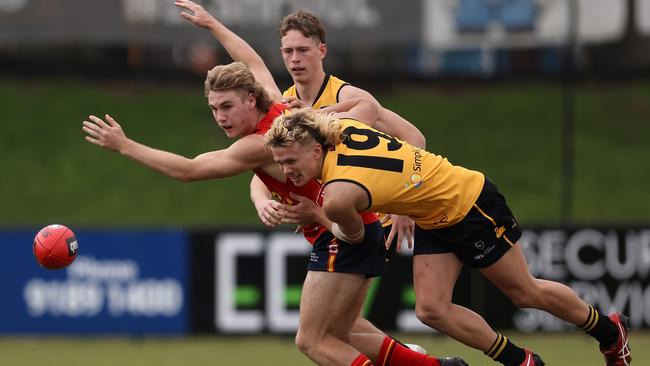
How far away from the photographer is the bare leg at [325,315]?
26.3 feet

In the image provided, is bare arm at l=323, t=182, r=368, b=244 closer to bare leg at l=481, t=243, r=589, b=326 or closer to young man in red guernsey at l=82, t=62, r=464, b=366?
young man in red guernsey at l=82, t=62, r=464, b=366

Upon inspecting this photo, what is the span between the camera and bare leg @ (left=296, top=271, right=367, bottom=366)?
26.3 ft

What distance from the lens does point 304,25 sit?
8.66 meters

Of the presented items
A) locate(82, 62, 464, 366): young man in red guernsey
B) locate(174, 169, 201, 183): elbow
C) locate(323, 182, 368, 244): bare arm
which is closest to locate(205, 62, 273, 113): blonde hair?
locate(82, 62, 464, 366): young man in red guernsey

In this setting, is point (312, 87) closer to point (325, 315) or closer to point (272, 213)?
point (272, 213)

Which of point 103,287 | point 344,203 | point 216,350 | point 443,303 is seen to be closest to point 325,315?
point 443,303

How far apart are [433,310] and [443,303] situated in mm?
78

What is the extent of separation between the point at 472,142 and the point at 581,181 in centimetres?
172

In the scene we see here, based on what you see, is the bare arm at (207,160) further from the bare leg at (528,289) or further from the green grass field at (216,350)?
the green grass field at (216,350)

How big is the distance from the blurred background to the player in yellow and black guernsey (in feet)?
9.66

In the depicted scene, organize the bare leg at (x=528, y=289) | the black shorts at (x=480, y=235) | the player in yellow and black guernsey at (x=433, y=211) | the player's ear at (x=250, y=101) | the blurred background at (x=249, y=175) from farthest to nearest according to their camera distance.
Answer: the blurred background at (x=249, y=175), the bare leg at (x=528, y=289), the black shorts at (x=480, y=235), the player's ear at (x=250, y=101), the player in yellow and black guernsey at (x=433, y=211)

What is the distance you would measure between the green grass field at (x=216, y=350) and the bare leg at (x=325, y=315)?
10.5ft

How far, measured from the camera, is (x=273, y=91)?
28.3 feet

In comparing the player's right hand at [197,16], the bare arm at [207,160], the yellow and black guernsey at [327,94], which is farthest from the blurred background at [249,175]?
the bare arm at [207,160]
